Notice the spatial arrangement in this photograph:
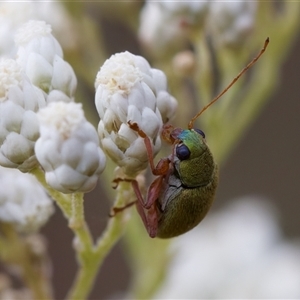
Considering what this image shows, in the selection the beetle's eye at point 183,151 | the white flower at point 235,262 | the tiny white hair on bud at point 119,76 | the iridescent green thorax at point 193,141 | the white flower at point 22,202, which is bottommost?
the white flower at point 235,262

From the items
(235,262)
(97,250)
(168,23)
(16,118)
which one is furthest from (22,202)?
(235,262)

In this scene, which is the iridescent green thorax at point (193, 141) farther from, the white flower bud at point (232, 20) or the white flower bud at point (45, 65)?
the white flower bud at point (232, 20)

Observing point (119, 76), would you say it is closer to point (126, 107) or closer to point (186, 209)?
point (126, 107)

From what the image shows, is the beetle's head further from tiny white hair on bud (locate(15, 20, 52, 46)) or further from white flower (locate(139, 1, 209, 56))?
white flower (locate(139, 1, 209, 56))

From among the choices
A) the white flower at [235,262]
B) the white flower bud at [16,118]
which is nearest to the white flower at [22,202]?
the white flower bud at [16,118]

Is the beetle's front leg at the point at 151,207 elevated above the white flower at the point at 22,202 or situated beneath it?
elevated above

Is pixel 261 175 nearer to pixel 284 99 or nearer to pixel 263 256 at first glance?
pixel 284 99

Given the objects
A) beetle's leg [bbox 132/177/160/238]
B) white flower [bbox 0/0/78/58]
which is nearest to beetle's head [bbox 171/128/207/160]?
beetle's leg [bbox 132/177/160/238]

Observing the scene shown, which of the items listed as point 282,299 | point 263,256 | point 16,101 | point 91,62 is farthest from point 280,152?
point 16,101
